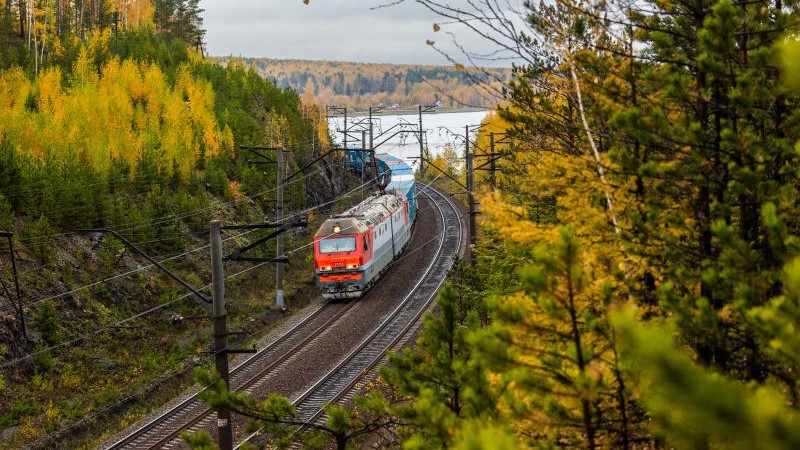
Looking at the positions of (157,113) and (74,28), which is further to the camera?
(74,28)

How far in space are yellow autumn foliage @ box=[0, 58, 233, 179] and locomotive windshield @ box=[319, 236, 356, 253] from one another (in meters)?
10.8

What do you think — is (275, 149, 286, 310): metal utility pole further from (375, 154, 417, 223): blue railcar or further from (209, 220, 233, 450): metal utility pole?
(375, 154, 417, 223): blue railcar

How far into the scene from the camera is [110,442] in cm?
1688

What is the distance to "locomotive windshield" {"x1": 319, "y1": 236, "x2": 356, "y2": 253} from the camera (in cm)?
2761

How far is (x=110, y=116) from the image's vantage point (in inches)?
1516

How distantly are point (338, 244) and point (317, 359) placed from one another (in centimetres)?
661

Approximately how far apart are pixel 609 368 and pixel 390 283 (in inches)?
1035

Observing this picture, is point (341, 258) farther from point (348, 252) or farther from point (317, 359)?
point (317, 359)

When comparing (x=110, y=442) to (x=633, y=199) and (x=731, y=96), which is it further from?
(x=731, y=96)

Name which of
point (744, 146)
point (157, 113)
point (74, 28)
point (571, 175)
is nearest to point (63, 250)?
point (157, 113)

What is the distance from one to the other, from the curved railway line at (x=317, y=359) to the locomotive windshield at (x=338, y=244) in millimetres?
2426

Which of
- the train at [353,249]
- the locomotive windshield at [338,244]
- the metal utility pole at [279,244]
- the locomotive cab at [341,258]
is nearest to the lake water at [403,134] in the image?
the train at [353,249]

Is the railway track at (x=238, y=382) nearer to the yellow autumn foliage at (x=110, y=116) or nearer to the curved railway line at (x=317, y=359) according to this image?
the curved railway line at (x=317, y=359)

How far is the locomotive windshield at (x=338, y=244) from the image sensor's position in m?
27.6
